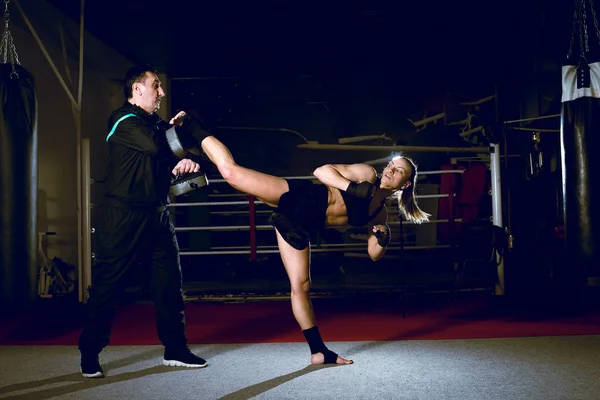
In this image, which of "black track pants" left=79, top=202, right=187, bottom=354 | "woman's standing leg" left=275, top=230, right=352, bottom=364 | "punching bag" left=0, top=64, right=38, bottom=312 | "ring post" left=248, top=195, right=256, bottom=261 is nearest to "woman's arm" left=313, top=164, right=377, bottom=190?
"woman's standing leg" left=275, top=230, right=352, bottom=364

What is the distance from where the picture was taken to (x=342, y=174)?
2980 millimetres

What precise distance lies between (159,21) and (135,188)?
11.9 feet

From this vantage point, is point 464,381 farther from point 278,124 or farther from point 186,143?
point 278,124

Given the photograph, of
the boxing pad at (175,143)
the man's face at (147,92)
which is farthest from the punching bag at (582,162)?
the man's face at (147,92)

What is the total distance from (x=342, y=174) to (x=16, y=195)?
166cm

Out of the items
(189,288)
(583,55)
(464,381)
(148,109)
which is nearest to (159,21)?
(189,288)

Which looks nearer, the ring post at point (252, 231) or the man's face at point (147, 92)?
the man's face at point (147, 92)

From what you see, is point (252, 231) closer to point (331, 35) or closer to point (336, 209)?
point (336, 209)

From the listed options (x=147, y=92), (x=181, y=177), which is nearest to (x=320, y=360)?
(x=181, y=177)

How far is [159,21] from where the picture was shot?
5.90 meters

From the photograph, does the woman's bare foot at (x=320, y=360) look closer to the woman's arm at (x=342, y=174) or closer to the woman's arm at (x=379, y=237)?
the woman's arm at (x=379, y=237)

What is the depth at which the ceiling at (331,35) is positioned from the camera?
5.78 meters

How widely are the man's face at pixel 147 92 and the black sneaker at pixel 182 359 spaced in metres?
1.22

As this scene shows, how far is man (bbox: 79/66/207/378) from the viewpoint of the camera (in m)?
2.73
